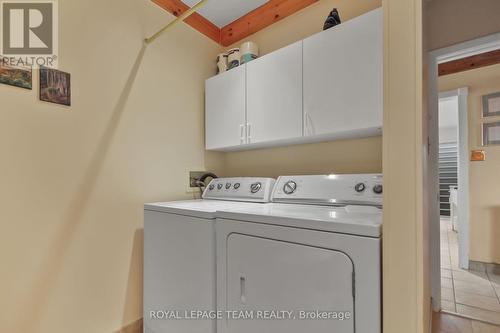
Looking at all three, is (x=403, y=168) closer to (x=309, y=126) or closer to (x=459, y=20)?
(x=309, y=126)

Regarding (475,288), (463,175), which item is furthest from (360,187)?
(463,175)

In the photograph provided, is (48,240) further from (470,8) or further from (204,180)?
(470,8)

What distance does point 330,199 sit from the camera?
135 cm

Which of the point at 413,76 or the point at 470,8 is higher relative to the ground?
the point at 470,8

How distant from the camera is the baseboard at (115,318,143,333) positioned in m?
1.54

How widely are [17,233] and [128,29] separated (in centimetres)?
139

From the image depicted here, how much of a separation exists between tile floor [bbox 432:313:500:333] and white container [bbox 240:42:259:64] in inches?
94.9

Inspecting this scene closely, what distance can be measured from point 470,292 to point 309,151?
2.10m

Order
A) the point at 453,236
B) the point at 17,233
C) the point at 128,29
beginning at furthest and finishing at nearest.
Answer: the point at 453,236 < the point at 128,29 < the point at 17,233

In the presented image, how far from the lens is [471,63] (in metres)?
2.66

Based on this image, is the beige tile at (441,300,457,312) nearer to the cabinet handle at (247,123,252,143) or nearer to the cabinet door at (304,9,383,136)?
the cabinet door at (304,9,383,136)

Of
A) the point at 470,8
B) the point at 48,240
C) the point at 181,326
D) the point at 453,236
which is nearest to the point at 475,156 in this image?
the point at 470,8

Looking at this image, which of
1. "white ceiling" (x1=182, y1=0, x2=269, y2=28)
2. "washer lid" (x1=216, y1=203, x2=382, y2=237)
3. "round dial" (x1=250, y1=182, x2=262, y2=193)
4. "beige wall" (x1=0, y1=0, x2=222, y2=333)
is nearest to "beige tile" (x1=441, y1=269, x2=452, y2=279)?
"washer lid" (x1=216, y1=203, x2=382, y2=237)

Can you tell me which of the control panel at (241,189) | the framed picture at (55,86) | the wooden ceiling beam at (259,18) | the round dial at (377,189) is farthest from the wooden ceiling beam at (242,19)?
the round dial at (377,189)
